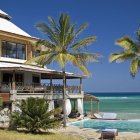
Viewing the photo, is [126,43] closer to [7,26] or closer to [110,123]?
[110,123]

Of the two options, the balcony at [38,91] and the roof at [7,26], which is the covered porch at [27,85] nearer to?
the balcony at [38,91]

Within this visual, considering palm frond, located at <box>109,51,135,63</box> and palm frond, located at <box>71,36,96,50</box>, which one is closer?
palm frond, located at <box>109,51,135,63</box>

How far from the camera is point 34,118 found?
25531 mm

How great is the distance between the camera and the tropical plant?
2533 cm

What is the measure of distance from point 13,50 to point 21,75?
A: 2832 millimetres

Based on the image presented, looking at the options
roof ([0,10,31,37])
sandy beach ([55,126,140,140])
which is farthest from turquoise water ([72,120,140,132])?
roof ([0,10,31,37])

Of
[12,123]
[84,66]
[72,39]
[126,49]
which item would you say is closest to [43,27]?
[72,39]

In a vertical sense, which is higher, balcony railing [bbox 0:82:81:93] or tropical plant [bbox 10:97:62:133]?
balcony railing [bbox 0:82:81:93]

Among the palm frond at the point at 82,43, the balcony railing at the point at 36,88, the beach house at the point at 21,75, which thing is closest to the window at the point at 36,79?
the beach house at the point at 21,75

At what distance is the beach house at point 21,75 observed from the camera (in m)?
33.6

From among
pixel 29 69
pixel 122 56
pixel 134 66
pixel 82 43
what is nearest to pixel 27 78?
pixel 29 69

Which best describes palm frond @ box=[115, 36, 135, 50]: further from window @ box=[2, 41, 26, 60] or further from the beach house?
window @ box=[2, 41, 26, 60]

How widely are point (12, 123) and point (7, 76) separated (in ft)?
38.3

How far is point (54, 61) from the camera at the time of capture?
31703 millimetres
